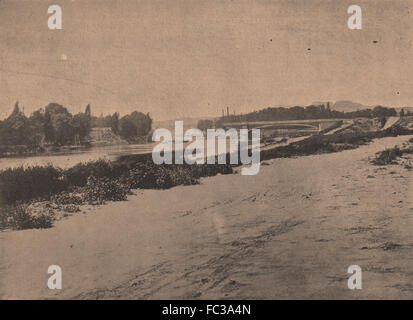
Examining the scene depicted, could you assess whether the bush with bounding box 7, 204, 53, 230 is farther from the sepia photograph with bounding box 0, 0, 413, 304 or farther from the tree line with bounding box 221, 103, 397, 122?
the tree line with bounding box 221, 103, 397, 122

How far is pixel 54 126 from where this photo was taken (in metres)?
4.42

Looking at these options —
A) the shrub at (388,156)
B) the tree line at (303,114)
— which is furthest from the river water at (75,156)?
the shrub at (388,156)

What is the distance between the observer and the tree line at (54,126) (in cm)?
438

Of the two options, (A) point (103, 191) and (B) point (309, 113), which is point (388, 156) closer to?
(B) point (309, 113)

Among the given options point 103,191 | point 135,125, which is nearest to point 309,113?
point 135,125

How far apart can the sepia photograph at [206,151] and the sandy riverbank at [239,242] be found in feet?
0.05

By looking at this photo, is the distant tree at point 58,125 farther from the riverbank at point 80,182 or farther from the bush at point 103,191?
the bush at point 103,191

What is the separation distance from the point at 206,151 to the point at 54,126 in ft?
5.41

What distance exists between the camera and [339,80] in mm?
4730

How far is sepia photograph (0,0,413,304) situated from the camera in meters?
4.15

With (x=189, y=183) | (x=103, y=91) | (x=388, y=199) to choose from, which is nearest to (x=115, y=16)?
(x=103, y=91)
